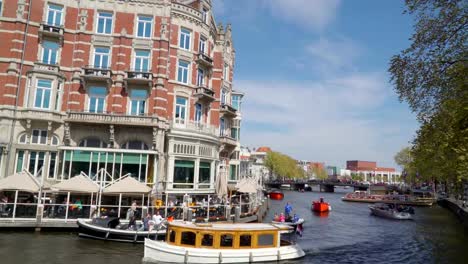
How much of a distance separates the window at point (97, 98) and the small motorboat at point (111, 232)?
1274cm

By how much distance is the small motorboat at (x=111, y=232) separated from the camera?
22.7 metres

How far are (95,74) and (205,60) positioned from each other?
11.3 m

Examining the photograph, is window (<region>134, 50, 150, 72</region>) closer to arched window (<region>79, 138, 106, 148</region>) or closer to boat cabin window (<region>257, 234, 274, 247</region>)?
arched window (<region>79, 138, 106, 148</region>)

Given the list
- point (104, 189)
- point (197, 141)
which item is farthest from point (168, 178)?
point (104, 189)

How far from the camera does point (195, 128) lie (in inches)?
1393

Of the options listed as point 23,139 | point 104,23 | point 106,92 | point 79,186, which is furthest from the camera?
point 104,23

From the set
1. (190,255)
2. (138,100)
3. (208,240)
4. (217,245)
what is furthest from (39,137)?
(217,245)

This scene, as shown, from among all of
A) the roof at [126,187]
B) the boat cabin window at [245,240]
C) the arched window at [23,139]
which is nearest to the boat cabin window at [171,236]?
the boat cabin window at [245,240]

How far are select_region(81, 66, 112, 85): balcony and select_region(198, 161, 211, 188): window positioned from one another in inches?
487

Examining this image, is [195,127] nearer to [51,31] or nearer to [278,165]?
[51,31]

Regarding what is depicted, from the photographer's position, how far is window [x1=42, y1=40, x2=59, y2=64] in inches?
1273

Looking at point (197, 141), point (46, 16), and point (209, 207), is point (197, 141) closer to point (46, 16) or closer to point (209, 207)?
point (209, 207)

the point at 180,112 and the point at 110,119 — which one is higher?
the point at 180,112

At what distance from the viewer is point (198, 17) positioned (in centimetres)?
3672
